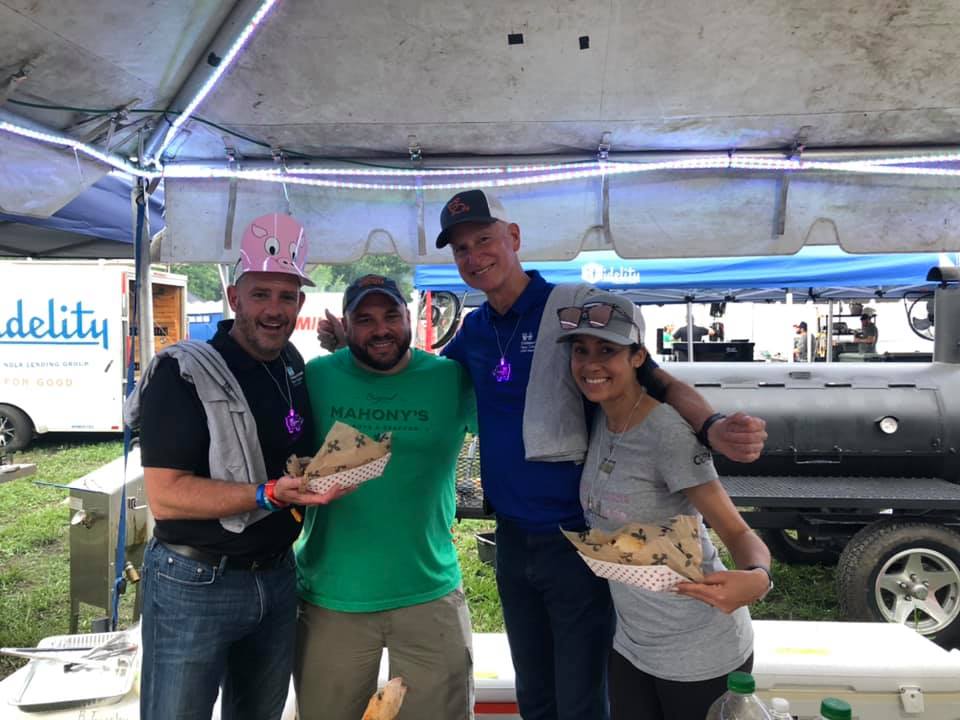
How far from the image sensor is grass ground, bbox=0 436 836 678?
4.95 meters

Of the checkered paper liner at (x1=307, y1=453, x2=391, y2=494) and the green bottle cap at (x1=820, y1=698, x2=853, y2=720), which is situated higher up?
the checkered paper liner at (x1=307, y1=453, x2=391, y2=494)

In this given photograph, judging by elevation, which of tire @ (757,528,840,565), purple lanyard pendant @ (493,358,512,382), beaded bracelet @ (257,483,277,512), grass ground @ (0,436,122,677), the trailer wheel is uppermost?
purple lanyard pendant @ (493,358,512,382)

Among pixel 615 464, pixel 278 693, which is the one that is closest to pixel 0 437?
pixel 278 693

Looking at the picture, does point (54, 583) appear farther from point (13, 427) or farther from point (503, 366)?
point (13, 427)

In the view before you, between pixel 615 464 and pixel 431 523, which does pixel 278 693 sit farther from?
pixel 615 464

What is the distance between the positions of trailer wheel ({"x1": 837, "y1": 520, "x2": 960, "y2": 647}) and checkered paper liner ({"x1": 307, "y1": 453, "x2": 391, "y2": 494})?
4294 mm

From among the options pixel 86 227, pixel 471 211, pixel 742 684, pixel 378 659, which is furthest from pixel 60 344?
pixel 742 684

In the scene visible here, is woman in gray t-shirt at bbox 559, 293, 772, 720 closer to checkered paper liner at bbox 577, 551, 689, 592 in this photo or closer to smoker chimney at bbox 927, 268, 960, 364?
checkered paper liner at bbox 577, 551, 689, 592

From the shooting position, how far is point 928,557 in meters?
4.67

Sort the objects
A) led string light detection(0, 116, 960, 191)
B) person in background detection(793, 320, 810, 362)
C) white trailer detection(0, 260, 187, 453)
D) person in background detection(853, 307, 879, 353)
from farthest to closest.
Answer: person in background detection(793, 320, 810, 362)
person in background detection(853, 307, 879, 353)
white trailer detection(0, 260, 187, 453)
led string light detection(0, 116, 960, 191)

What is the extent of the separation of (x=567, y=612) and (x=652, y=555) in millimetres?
824

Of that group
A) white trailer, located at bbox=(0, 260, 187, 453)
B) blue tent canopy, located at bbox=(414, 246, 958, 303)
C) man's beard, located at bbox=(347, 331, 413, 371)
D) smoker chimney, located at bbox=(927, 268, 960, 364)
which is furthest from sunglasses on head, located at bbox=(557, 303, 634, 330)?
white trailer, located at bbox=(0, 260, 187, 453)

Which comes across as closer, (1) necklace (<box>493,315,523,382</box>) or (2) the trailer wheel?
(1) necklace (<box>493,315,523,382</box>)

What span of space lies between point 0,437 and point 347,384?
1134cm
